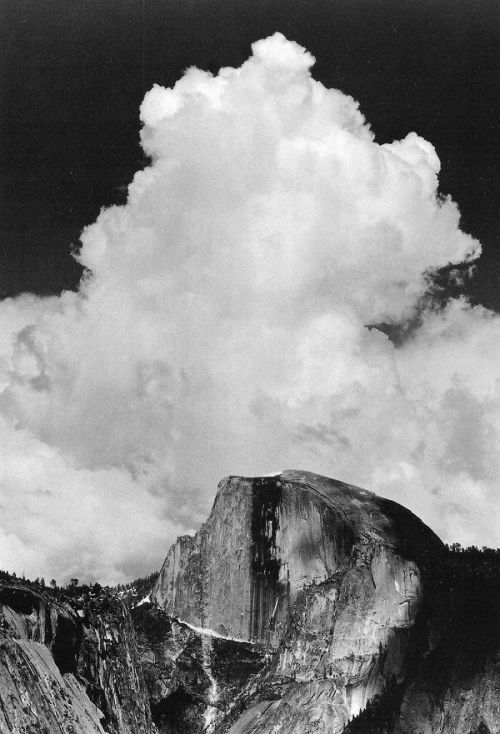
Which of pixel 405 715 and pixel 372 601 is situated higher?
pixel 372 601

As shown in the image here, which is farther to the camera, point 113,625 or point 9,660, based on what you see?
point 113,625

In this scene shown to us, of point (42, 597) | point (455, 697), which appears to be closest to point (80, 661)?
point (42, 597)

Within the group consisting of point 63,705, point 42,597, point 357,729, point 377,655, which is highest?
point 377,655

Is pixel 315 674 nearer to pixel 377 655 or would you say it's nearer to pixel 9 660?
pixel 377 655

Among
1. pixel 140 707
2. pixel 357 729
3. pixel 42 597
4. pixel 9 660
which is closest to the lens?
pixel 9 660

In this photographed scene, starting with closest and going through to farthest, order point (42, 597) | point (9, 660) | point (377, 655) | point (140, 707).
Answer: point (9, 660) < point (42, 597) < point (140, 707) < point (377, 655)

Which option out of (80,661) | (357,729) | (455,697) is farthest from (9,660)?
(455,697)

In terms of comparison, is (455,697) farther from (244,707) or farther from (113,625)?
(113,625)
